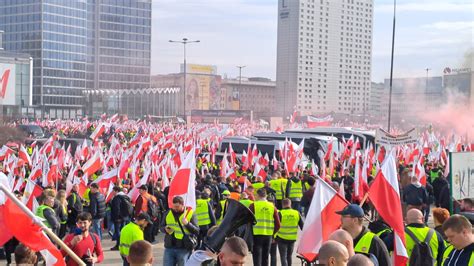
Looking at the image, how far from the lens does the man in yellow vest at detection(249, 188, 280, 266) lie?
33.7ft

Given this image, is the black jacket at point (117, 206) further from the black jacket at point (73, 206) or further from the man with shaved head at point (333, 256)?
the man with shaved head at point (333, 256)

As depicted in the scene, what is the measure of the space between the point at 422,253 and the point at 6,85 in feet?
204

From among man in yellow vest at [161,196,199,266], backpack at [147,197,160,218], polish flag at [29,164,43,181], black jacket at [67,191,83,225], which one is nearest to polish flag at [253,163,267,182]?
polish flag at [29,164,43,181]

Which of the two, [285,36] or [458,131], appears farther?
[285,36]

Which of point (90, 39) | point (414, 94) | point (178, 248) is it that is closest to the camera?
point (178, 248)

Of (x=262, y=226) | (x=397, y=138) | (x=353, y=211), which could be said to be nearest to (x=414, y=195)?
(x=262, y=226)

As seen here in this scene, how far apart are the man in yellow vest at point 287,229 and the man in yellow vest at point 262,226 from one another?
24 cm

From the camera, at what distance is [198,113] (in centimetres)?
7869

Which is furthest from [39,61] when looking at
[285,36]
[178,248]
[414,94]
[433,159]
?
[178,248]

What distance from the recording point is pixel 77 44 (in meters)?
115

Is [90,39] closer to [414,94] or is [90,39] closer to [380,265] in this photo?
[414,94]

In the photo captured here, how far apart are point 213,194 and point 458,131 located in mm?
38538

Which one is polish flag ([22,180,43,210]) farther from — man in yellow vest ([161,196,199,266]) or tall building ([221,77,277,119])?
tall building ([221,77,277,119])

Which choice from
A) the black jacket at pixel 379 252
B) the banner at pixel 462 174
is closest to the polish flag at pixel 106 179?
the banner at pixel 462 174
